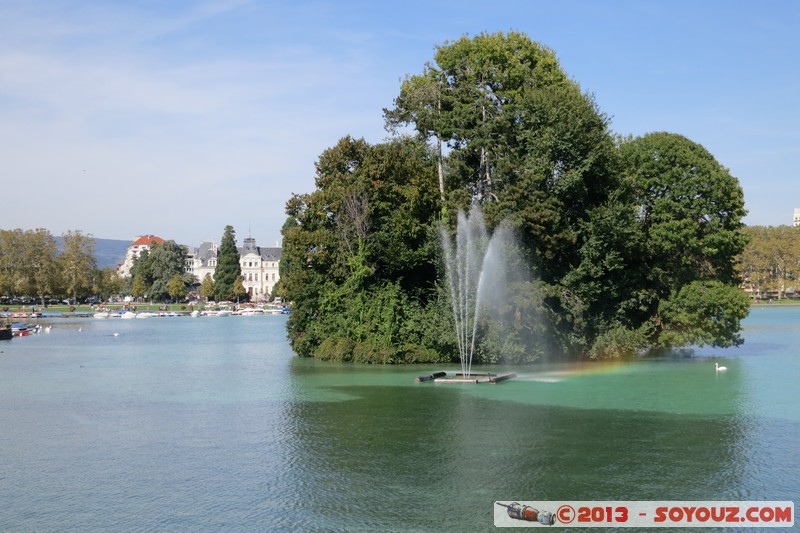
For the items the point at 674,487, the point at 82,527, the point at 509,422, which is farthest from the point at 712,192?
the point at 82,527

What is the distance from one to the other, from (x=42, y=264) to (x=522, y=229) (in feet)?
414

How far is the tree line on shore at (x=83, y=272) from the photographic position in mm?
146375

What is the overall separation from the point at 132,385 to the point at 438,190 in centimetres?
2368

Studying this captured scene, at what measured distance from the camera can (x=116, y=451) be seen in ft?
86.3

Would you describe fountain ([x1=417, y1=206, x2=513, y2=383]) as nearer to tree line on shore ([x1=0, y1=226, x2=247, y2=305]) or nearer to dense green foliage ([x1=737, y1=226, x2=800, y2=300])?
tree line on shore ([x1=0, y1=226, x2=247, y2=305])

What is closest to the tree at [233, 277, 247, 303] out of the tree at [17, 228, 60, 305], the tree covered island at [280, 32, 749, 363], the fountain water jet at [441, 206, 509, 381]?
the tree at [17, 228, 60, 305]

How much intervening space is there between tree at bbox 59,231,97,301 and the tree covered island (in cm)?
11325

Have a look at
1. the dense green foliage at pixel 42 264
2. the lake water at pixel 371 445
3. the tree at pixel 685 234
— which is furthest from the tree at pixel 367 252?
the dense green foliage at pixel 42 264

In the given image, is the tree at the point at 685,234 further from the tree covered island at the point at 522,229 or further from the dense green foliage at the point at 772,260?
the dense green foliage at the point at 772,260

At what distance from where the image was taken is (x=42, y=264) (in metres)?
148

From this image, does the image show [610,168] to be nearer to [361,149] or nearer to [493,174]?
[493,174]

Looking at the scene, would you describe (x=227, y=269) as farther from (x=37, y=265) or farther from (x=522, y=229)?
(x=522, y=229)

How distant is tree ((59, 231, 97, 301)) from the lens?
154625mm

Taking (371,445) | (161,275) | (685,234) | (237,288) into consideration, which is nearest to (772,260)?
(237,288)
